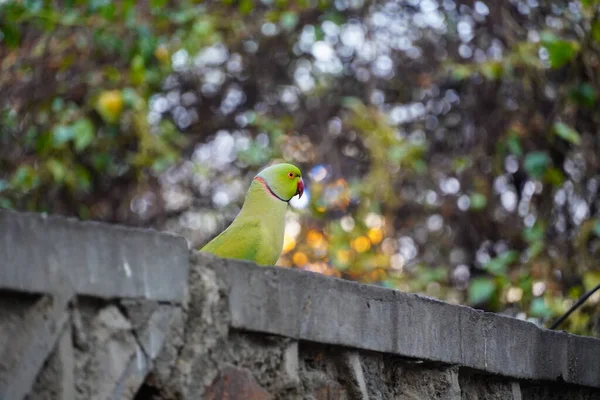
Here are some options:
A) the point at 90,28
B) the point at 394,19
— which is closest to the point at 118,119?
the point at 90,28

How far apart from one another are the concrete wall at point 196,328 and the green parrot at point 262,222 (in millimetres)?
603

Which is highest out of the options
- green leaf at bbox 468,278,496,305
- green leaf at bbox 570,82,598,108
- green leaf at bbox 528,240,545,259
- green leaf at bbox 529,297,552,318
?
green leaf at bbox 570,82,598,108

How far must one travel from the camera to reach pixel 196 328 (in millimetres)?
1996

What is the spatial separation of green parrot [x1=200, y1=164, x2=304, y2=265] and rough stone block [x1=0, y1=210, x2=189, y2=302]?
0.93 meters

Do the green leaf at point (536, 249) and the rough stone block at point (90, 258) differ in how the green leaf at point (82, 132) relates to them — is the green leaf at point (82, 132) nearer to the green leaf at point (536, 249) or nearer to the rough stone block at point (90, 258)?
the green leaf at point (536, 249)

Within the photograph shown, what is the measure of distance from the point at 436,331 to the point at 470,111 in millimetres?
4466

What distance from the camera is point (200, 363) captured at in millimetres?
1979

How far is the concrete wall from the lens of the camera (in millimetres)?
1675

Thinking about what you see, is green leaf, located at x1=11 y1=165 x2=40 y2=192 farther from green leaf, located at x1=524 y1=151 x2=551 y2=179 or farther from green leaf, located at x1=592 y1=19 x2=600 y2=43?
green leaf, located at x1=592 y1=19 x2=600 y2=43

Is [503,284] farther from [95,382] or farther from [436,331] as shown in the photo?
[95,382]

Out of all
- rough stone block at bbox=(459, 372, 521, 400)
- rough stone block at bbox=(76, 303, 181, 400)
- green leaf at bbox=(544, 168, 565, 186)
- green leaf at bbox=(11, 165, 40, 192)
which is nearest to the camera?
rough stone block at bbox=(76, 303, 181, 400)

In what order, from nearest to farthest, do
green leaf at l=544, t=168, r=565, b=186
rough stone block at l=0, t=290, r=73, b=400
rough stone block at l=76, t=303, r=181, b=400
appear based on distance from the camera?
rough stone block at l=0, t=290, r=73, b=400
rough stone block at l=76, t=303, r=181, b=400
green leaf at l=544, t=168, r=565, b=186

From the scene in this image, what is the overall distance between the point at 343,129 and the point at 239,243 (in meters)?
4.28

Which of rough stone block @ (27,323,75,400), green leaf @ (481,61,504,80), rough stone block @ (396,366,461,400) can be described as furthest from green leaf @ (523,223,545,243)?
rough stone block @ (27,323,75,400)
